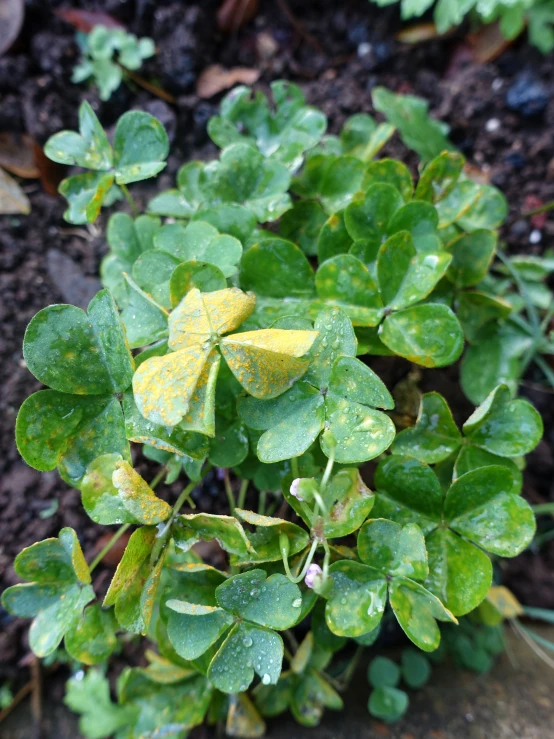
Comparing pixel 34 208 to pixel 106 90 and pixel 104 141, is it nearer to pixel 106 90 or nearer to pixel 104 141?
pixel 106 90

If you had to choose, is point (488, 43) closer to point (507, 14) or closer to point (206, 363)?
point (507, 14)

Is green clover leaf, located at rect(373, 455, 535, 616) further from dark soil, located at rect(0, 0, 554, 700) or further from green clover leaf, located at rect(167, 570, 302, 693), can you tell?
dark soil, located at rect(0, 0, 554, 700)

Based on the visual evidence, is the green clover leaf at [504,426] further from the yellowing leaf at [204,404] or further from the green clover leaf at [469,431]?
the yellowing leaf at [204,404]

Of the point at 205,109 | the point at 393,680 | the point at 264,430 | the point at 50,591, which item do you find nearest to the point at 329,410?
the point at 264,430

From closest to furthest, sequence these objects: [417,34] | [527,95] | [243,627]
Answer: [243,627] < [527,95] < [417,34]

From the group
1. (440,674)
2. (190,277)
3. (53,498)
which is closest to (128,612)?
(190,277)
